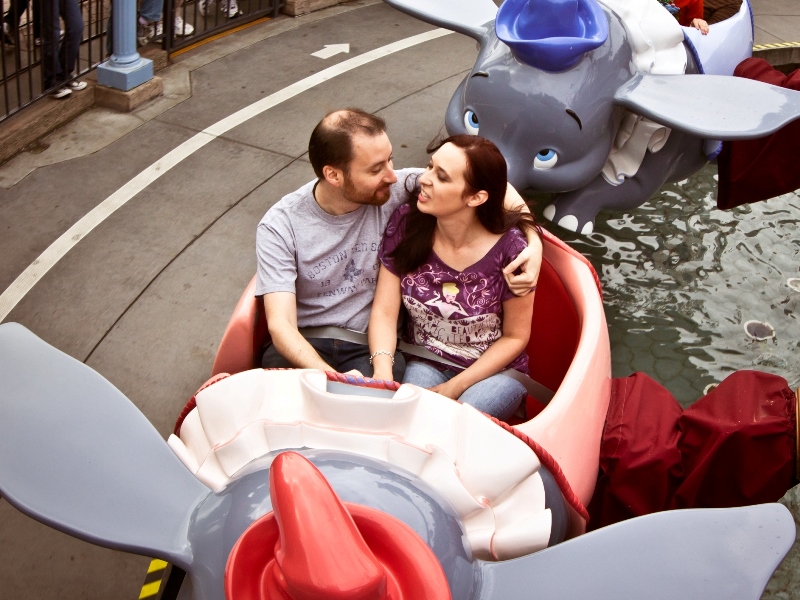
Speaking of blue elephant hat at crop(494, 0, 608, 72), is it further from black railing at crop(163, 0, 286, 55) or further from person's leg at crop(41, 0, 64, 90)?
black railing at crop(163, 0, 286, 55)

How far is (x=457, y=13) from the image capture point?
3.69 metres

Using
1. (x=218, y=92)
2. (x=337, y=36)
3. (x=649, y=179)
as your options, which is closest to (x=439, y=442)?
(x=649, y=179)

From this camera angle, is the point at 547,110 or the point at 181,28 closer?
the point at 547,110

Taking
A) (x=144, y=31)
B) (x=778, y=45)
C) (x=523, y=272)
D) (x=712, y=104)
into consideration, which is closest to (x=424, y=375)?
(x=523, y=272)

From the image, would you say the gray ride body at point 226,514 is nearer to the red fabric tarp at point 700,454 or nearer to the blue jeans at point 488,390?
the blue jeans at point 488,390

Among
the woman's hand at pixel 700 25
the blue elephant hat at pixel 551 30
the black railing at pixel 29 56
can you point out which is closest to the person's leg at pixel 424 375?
the blue elephant hat at pixel 551 30

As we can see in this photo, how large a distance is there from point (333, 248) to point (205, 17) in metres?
4.18

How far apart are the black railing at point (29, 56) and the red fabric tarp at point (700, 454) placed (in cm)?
356

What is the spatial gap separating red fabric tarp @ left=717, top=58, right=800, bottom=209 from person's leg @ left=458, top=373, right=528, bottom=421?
1.94m

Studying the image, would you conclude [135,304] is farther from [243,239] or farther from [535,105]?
[535,105]

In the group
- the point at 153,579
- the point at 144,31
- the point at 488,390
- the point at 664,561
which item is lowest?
the point at 153,579

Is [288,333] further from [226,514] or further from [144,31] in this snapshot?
[144,31]

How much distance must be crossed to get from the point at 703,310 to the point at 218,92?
317cm

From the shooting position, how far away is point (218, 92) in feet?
18.1
